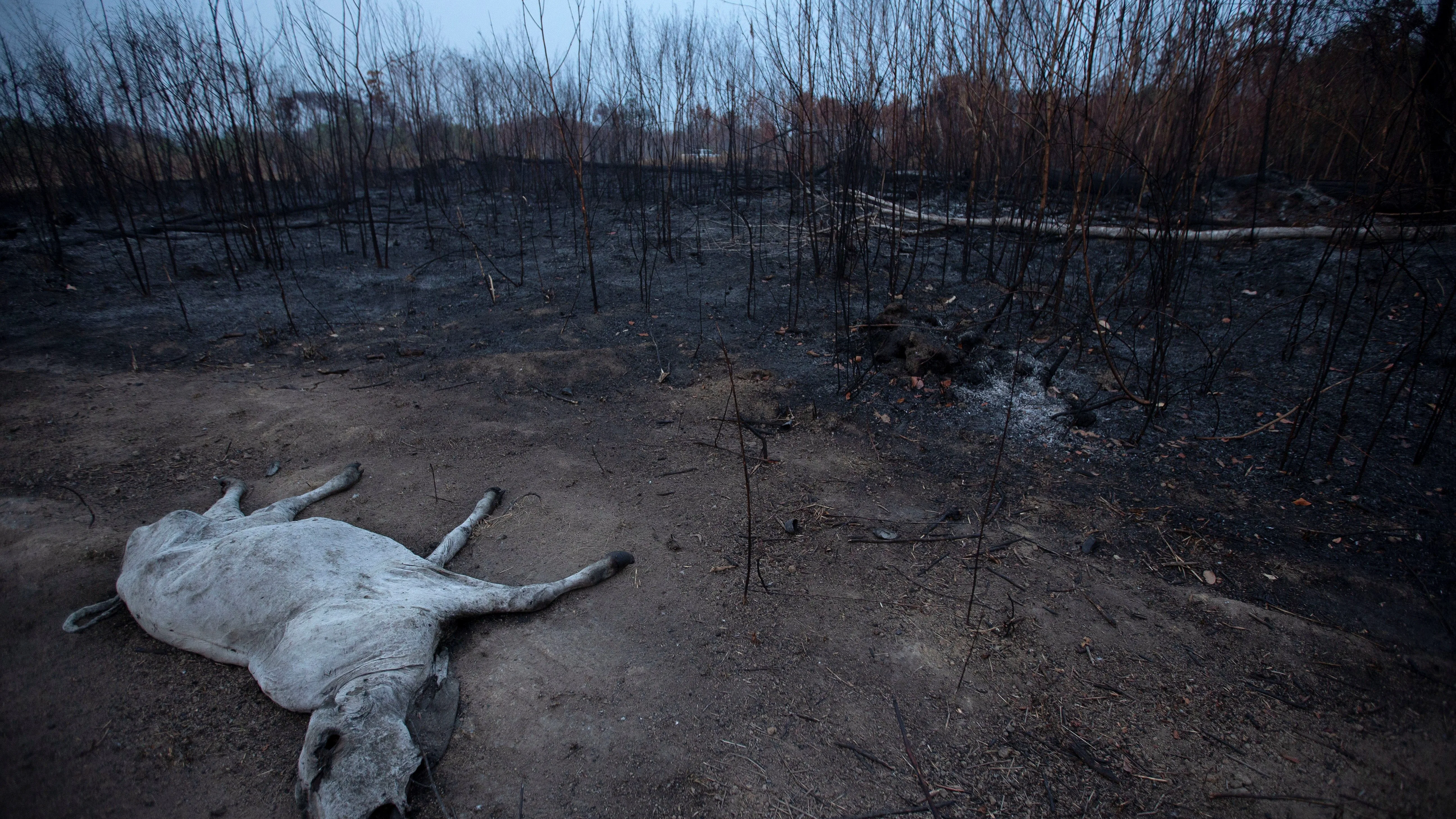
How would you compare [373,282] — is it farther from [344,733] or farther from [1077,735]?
[1077,735]

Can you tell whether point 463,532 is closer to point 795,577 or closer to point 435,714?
point 435,714

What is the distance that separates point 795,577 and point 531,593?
107 cm

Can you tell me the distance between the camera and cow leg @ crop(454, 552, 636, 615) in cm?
222

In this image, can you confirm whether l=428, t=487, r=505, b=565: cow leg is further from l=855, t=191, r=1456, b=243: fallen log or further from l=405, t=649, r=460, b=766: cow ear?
l=855, t=191, r=1456, b=243: fallen log

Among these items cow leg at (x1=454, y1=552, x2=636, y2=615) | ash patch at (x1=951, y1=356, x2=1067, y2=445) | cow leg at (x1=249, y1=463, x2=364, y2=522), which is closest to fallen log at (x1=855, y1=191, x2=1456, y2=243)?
ash patch at (x1=951, y1=356, x2=1067, y2=445)

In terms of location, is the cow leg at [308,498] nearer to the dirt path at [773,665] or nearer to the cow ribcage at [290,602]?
the dirt path at [773,665]

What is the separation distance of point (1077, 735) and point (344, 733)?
2.11m

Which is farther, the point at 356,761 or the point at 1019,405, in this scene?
the point at 1019,405

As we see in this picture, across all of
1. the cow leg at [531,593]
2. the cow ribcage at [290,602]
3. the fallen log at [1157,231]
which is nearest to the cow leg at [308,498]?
the cow ribcage at [290,602]

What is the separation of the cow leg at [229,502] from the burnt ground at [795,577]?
94mm

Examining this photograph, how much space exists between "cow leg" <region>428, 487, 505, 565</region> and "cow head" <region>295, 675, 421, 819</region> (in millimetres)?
889

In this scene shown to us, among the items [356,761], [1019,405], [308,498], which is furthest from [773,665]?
[1019,405]

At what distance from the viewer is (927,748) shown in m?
1.80

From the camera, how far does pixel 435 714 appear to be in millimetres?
1833
